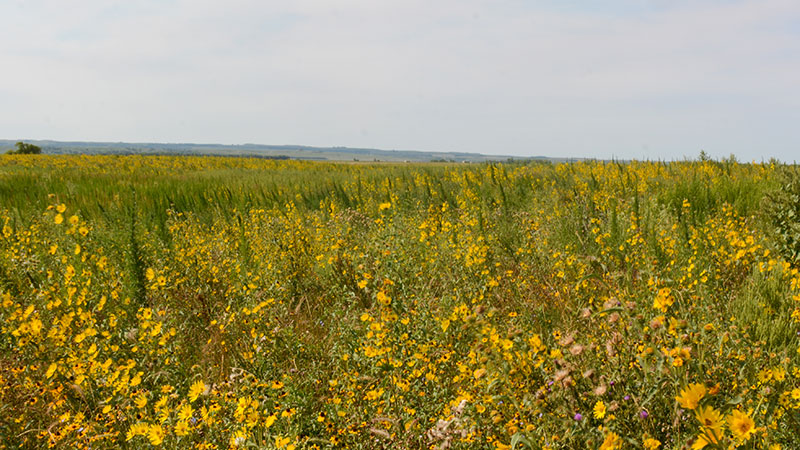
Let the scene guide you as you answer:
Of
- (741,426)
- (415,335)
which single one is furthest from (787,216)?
(741,426)

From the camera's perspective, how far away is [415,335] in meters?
2.54

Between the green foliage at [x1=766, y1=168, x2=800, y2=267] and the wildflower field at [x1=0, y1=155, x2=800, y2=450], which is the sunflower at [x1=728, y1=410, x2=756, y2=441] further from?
the green foliage at [x1=766, y1=168, x2=800, y2=267]

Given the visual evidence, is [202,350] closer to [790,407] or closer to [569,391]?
[569,391]

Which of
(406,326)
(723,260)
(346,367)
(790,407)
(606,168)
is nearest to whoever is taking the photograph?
(790,407)

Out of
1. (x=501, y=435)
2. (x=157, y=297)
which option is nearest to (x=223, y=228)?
(x=157, y=297)

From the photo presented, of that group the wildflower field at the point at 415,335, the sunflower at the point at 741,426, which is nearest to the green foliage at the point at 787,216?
the wildflower field at the point at 415,335

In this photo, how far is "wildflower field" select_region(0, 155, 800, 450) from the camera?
5.56ft

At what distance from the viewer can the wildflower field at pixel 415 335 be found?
1693mm

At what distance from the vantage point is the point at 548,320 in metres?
3.25

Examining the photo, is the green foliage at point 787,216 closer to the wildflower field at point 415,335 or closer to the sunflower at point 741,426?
the wildflower field at point 415,335

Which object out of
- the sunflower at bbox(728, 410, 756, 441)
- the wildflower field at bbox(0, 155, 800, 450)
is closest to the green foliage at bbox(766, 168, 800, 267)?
the wildflower field at bbox(0, 155, 800, 450)

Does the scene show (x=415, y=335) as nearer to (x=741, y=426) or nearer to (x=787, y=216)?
(x=741, y=426)

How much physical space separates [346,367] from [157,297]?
213cm

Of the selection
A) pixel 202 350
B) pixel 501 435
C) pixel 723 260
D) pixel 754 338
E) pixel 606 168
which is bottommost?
pixel 202 350
